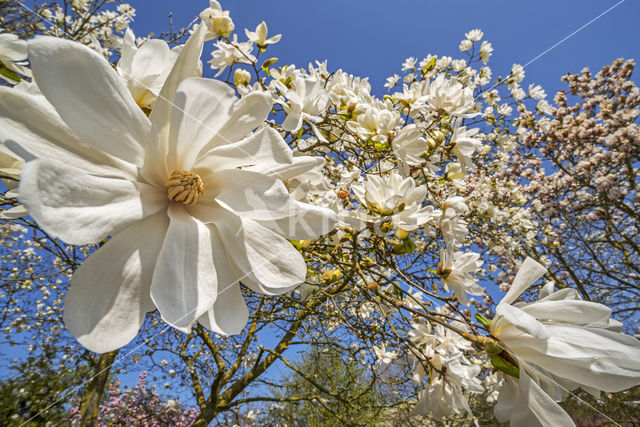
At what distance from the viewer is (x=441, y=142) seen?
1.26 m

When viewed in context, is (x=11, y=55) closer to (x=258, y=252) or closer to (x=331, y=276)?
(x=258, y=252)

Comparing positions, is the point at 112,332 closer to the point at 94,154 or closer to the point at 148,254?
the point at 148,254

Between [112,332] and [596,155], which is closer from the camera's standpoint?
[112,332]

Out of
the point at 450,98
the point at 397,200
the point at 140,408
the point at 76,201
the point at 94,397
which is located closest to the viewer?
the point at 76,201

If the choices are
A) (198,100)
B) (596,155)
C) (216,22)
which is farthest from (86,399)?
(596,155)

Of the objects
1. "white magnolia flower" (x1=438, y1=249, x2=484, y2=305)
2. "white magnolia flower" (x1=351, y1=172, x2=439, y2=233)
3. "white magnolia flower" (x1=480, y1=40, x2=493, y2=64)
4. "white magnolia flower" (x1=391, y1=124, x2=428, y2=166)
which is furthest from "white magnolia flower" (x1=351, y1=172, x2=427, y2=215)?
"white magnolia flower" (x1=480, y1=40, x2=493, y2=64)

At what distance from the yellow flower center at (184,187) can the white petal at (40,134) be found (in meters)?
0.07

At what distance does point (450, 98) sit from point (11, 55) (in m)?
1.20

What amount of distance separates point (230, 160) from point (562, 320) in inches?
25.3

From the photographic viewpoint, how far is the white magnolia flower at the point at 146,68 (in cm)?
56

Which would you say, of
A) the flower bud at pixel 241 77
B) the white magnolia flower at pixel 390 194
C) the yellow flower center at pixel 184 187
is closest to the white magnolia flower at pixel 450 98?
the white magnolia flower at pixel 390 194

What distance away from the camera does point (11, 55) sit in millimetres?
576

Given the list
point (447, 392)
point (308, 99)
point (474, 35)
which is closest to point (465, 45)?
point (474, 35)

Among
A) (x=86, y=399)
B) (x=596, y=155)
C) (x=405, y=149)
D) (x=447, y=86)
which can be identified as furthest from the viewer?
(x=596, y=155)
